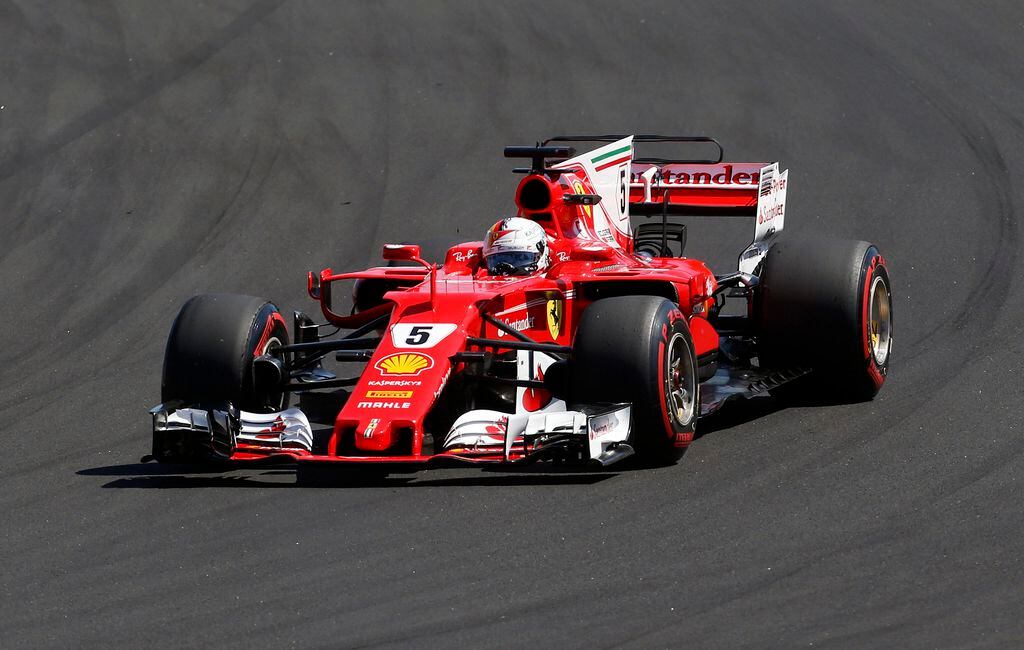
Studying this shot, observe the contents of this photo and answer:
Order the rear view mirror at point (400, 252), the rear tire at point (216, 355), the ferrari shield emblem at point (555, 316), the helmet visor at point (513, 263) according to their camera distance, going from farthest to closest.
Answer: the rear view mirror at point (400, 252), the helmet visor at point (513, 263), the ferrari shield emblem at point (555, 316), the rear tire at point (216, 355)

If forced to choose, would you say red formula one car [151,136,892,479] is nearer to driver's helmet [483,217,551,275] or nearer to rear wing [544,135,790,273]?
driver's helmet [483,217,551,275]

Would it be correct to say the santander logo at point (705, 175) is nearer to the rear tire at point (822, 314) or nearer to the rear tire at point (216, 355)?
the rear tire at point (822, 314)

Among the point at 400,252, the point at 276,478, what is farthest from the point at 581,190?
the point at 276,478

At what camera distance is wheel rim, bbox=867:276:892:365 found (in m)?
11.8

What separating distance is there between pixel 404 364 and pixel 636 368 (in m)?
1.37

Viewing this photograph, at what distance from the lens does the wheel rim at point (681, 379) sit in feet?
32.3

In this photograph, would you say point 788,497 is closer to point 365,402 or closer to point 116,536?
point 365,402

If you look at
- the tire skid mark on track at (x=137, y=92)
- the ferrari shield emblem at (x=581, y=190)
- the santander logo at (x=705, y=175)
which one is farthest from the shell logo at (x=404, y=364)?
the tire skid mark on track at (x=137, y=92)

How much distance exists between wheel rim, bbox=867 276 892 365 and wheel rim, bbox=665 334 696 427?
2.16 meters

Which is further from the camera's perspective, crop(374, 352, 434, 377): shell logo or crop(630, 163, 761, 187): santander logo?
crop(630, 163, 761, 187): santander logo

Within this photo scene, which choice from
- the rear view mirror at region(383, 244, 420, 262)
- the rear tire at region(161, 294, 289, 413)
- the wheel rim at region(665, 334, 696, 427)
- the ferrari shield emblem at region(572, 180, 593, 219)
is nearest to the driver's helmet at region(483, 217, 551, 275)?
the rear view mirror at region(383, 244, 420, 262)

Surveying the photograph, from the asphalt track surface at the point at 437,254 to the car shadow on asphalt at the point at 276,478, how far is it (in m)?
0.04

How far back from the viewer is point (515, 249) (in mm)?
11086

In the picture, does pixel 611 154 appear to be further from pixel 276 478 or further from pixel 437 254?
pixel 276 478
